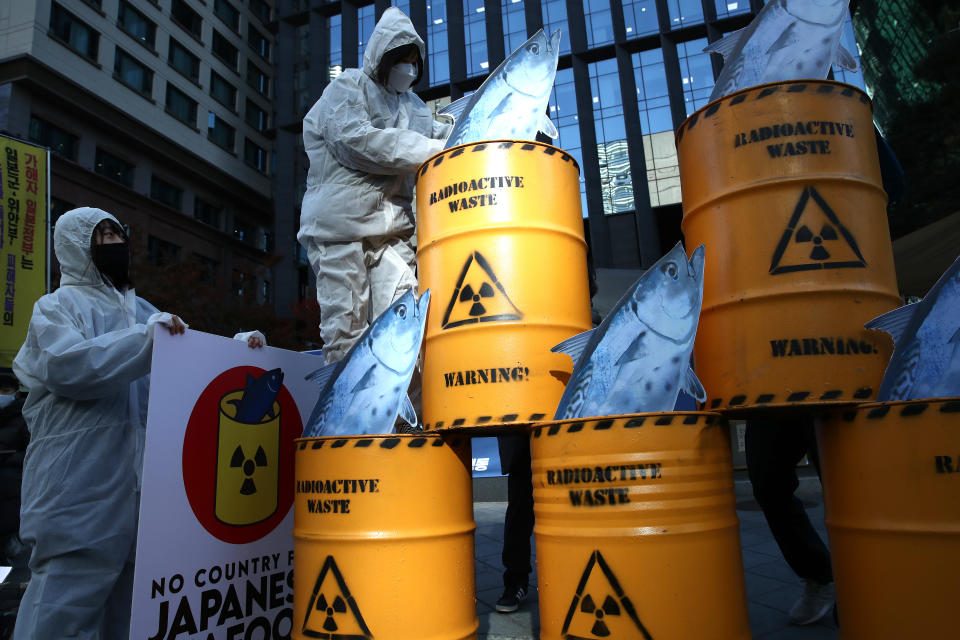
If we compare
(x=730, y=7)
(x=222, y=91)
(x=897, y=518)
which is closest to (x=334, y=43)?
(x=222, y=91)

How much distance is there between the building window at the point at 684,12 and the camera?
73.9 ft

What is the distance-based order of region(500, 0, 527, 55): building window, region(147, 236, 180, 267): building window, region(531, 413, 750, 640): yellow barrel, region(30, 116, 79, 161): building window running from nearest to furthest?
region(531, 413, 750, 640): yellow barrel < region(30, 116, 79, 161): building window < region(147, 236, 180, 267): building window < region(500, 0, 527, 55): building window

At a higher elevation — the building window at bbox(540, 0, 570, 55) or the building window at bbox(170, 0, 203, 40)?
the building window at bbox(170, 0, 203, 40)

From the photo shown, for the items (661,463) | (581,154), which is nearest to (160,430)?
(661,463)

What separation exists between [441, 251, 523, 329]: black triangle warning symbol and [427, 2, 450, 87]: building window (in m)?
23.9

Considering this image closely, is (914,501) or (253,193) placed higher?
(253,193)

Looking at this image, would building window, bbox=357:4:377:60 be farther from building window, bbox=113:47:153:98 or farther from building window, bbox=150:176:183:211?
building window, bbox=150:176:183:211

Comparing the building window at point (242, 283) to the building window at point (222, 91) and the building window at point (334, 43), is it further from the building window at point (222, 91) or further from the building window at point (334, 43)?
the building window at point (334, 43)

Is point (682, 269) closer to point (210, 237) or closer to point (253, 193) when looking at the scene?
point (210, 237)

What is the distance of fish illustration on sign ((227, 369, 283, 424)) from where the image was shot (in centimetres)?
271

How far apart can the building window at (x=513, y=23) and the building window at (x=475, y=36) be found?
0.79 m

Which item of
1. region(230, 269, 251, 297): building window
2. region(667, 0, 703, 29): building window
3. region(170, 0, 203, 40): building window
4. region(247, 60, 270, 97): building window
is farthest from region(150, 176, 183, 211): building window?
region(667, 0, 703, 29): building window

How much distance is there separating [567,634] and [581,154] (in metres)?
22.4

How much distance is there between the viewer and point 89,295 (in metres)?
2.81
